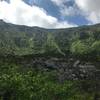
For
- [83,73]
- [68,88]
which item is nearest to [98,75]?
[83,73]

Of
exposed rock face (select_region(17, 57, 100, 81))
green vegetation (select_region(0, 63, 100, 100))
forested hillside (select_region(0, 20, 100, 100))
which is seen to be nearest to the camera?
green vegetation (select_region(0, 63, 100, 100))

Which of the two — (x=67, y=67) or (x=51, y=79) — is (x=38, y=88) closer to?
(x=51, y=79)

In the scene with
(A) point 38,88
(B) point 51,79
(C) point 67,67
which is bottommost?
(A) point 38,88

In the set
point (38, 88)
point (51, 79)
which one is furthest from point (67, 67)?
point (38, 88)

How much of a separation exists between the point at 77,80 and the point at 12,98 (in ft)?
78.7

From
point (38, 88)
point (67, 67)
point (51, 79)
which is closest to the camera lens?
point (38, 88)

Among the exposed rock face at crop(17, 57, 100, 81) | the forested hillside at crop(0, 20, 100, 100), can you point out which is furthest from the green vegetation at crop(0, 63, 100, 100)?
the exposed rock face at crop(17, 57, 100, 81)

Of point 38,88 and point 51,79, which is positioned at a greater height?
point 51,79

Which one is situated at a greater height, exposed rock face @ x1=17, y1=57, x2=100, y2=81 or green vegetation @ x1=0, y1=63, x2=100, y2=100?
exposed rock face @ x1=17, y1=57, x2=100, y2=81

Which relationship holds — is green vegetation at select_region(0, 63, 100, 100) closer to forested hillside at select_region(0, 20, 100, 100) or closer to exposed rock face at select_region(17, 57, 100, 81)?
forested hillside at select_region(0, 20, 100, 100)

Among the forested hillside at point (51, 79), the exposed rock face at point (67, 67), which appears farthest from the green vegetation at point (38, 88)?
the exposed rock face at point (67, 67)

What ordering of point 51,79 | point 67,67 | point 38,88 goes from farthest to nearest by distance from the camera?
point 67,67, point 51,79, point 38,88

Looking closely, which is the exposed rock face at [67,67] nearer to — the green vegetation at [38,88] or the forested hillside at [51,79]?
the forested hillside at [51,79]

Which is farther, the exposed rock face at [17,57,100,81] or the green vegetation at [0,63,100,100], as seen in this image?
the exposed rock face at [17,57,100,81]
